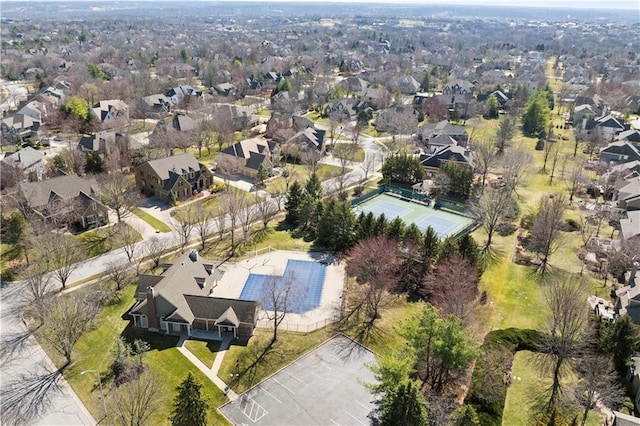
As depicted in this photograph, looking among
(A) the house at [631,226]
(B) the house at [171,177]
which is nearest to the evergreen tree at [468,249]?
(A) the house at [631,226]

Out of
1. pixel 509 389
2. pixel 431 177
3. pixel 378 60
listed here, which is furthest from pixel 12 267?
pixel 378 60

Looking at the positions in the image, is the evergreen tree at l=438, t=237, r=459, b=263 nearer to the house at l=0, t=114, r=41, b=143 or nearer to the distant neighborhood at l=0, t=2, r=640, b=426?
the distant neighborhood at l=0, t=2, r=640, b=426

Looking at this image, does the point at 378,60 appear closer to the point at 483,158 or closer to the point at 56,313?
the point at 483,158

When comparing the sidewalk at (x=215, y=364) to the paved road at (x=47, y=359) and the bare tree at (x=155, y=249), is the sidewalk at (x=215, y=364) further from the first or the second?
the bare tree at (x=155, y=249)

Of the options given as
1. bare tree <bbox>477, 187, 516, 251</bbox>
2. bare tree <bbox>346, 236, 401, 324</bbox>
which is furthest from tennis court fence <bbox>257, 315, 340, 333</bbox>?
bare tree <bbox>477, 187, 516, 251</bbox>

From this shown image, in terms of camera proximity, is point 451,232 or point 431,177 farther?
point 431,177
